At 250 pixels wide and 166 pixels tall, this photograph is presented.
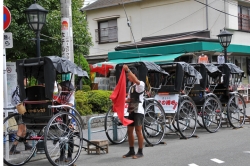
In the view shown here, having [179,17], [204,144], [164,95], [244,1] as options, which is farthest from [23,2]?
[244,1]

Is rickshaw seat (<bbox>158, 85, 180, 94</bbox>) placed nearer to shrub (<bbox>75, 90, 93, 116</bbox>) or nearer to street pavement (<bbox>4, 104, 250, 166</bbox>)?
street pavement (<bbox>4, 104, 250, 166</bbox>)

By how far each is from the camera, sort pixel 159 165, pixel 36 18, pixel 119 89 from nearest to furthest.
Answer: pixel 159 165, pixel 119 89, pixel 36 18

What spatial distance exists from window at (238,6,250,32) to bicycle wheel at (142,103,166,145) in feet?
58.5

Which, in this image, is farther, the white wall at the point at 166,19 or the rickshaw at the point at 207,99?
the white wall at the point at 166,19

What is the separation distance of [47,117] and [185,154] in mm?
3277

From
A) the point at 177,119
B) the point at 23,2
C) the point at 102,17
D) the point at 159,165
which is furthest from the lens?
the point at 102,17

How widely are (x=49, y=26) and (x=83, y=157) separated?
6.54m

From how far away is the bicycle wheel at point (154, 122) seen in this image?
1075cm

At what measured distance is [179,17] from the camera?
1073 inches

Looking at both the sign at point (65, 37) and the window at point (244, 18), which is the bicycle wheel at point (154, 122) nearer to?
the sign at point (65, 37)

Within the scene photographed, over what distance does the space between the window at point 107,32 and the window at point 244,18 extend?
8.79m

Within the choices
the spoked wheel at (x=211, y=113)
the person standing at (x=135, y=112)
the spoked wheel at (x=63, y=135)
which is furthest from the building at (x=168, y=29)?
the spoked wheel at (x=63, y=135)

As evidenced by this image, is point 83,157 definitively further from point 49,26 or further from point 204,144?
point 49,26

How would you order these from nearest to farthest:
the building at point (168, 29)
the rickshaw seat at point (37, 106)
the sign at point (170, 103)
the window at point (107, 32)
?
the rickshaw seat at point (37, 106) → the sign at point (170, 103) → the building at point (168, 29) → the window at point (107, 32)
